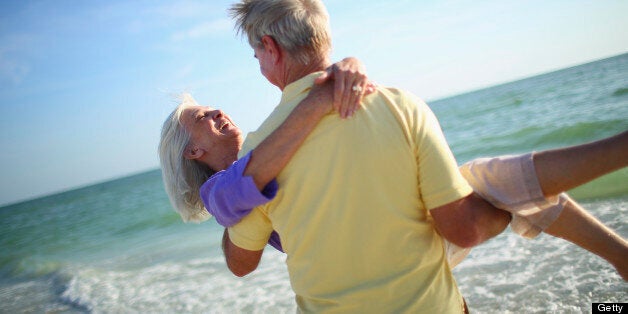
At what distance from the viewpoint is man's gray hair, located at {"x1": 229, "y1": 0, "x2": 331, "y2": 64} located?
1.62 meters

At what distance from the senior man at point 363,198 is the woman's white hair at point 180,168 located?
3.25 ft

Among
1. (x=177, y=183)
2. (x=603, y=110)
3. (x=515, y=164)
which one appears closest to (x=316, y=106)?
(x=515, y=164)

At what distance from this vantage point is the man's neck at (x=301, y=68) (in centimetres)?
168

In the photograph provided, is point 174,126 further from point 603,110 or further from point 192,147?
point 603,110

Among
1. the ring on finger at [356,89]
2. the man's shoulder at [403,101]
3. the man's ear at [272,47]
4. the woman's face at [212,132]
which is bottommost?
the woman's face at [212,132]

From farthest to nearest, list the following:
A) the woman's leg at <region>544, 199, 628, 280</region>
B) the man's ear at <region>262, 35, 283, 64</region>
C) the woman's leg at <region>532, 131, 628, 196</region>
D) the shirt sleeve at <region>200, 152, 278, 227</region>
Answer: the woman's leg at <region>544, 199, 628, 280</region>
the man's ear at <region>262, 35, 283, 64</region>
the shirt sleeve at <region>200, 152, 278, 227</region>
the woman's leg at <region>532, 131, 628, 196</region>

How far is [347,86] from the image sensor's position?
149 centimetres

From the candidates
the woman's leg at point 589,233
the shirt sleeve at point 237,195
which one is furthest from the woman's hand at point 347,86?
the woman's leg at point 589,233

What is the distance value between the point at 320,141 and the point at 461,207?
0.54 m

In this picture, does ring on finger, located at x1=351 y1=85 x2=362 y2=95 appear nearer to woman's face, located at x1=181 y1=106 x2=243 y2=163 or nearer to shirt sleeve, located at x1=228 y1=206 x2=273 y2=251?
shirt sleeve, located at x1=228 y1=206 x2=273 y2=251

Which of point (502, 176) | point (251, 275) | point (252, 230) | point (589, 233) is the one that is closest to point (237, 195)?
point (252, 230)

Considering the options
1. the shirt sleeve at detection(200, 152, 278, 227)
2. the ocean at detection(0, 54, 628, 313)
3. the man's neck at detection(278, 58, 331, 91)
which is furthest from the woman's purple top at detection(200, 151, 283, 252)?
the ocean at detection(0, 54, 628, 313)

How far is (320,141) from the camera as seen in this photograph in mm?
1513

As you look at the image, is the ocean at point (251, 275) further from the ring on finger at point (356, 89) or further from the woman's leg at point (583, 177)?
the ring on finger at point (356, 89)
